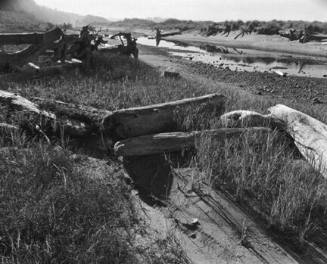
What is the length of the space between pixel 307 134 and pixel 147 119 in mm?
2743

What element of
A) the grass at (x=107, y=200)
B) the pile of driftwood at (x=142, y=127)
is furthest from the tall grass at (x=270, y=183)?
the pile of driftwood at (x=142, y=127)

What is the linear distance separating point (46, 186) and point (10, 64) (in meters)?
7.32

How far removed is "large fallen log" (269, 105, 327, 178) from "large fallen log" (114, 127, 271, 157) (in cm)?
98

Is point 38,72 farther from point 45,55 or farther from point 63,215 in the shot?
point 63,215

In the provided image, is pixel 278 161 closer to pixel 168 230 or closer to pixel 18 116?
pixel 168 230

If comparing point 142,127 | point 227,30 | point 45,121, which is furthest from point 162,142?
point 227,30

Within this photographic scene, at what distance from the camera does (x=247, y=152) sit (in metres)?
5.12

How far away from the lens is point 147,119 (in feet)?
19.0

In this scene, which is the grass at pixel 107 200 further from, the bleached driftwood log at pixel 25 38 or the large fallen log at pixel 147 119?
the bleached driftwood log at pixel 25 38

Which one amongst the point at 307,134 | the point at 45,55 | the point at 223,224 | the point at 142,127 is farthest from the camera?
the point at 45,55

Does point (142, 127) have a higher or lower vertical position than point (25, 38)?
lower

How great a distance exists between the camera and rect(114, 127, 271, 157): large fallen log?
5133 millimetres

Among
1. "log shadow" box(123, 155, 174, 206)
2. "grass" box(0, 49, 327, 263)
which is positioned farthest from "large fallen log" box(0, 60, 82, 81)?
"log shadow" box(123, 155, 174, 206)

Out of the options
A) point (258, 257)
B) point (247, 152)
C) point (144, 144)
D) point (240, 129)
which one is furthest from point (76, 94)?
point (258, 257)
